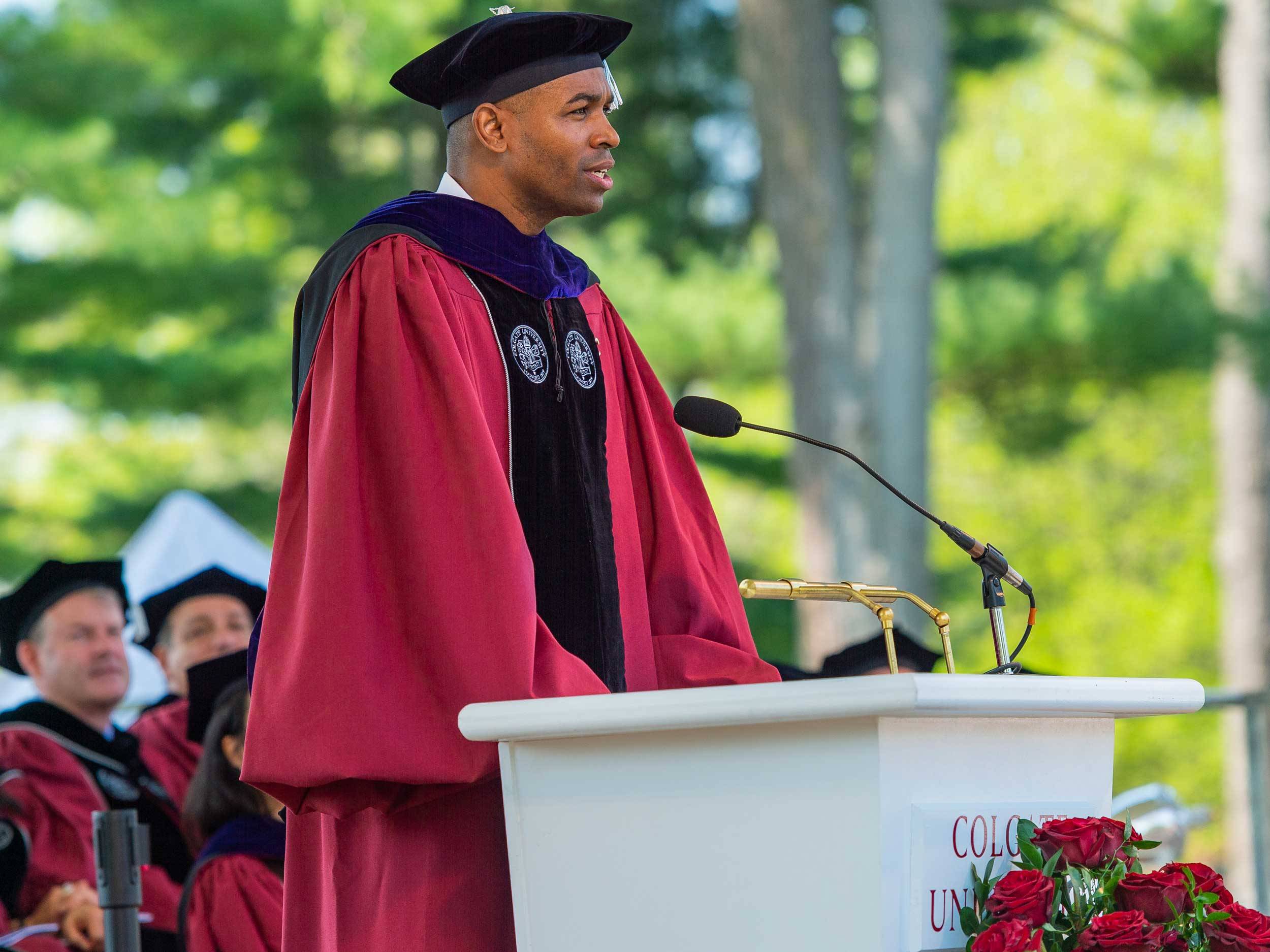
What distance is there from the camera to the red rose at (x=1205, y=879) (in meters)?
2.05

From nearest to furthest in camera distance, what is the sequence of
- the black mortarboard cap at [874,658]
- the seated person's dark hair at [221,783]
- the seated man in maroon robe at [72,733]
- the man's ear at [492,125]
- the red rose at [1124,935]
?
the red rose at [1124,935]
the man's ear at [492,125]
the seated person's dark hair at [221,783]
the black mortarboard cap at [874,658]
the seated man in maroon robe at [72,733]

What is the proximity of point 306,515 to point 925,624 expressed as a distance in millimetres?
8851

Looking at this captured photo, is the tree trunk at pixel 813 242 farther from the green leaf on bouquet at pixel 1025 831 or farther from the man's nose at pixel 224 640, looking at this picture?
the green leaf on bouquet at pixel 1025 831

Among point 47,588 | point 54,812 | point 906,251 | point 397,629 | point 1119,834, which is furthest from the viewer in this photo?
point 906,251

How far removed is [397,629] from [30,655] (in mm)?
4050

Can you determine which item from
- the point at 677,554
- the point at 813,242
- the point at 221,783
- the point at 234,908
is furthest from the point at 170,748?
the point at 813,242

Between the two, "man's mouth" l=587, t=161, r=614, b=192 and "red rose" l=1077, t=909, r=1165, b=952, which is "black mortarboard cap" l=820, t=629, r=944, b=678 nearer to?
→ "man's mouth" l=587, t=161, r=614, b=192

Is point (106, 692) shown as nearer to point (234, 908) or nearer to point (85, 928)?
point (85, 928)

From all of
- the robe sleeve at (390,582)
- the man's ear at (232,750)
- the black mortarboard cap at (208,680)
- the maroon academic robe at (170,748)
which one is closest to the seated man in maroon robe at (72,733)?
the maroon academic robe at (170,748)

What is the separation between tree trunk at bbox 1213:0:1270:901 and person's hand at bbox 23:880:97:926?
7.44 metres

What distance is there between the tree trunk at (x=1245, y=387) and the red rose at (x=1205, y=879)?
8858 millimetres

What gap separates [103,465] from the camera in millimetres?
19156

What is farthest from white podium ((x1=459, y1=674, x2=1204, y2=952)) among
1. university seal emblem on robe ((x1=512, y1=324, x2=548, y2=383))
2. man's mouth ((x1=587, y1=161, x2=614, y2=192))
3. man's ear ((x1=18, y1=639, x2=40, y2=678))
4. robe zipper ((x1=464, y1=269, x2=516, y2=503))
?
man's ear ((x1=18, y1=639, x2=40, y2=678))

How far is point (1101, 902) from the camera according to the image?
2.00m
